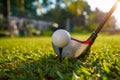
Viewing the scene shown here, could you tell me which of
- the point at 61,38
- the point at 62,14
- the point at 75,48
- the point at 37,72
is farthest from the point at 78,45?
the point at 62,14

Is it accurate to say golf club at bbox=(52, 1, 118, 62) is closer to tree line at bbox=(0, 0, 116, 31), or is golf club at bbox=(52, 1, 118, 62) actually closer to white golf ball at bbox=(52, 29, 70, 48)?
white golf ball at bbox=(52, 29, 70, 48)

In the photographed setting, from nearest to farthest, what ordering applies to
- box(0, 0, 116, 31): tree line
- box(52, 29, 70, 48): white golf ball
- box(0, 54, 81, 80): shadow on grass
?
box(0, 54, 81, 80): shadow on grass, box(52, 29, 70, 48): white golf ball, box(0, 0, 116, 31): tree line

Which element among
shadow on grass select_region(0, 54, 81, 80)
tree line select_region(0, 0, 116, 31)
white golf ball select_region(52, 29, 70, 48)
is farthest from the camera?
tree line select_region(0, 0, 116, 31)

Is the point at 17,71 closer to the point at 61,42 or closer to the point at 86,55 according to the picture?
the point at 61,42

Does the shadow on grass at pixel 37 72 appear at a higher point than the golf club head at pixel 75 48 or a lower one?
lower

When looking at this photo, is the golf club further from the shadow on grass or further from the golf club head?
the shadow on grass

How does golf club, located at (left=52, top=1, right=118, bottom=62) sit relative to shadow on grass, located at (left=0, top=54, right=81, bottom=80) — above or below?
above

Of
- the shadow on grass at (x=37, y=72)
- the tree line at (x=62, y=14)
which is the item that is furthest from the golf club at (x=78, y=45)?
the tree line at (x=62, y=14)

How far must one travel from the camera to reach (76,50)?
462 cm

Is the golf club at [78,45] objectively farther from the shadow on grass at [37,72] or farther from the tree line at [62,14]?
the tree line at [62,14]

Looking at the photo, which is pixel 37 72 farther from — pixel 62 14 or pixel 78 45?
pixel 62 14

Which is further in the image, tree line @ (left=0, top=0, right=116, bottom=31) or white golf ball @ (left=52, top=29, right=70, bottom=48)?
tree line @ (left=0, top=0, right=116, bottom=31)

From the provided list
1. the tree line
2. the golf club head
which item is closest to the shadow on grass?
the golf club head

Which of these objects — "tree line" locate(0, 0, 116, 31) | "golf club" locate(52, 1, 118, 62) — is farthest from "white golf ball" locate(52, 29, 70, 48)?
"tree line" locate(0, 0, 116, 31)
